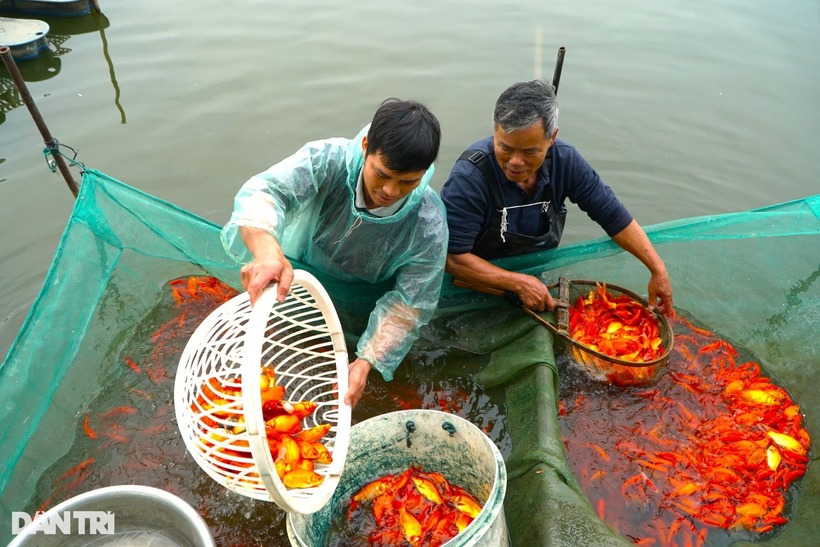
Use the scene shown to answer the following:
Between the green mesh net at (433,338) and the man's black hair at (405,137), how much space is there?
1097mm

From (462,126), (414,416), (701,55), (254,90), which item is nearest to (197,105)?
(254,90)

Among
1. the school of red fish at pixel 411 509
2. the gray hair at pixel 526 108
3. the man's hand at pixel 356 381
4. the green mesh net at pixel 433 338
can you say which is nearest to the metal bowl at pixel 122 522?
the green mesh net at pixel 433 338

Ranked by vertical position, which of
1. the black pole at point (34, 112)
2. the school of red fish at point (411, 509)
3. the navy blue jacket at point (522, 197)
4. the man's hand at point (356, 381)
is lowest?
the school of red fish at point (411, 509)

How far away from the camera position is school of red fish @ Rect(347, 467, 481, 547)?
8.34ft

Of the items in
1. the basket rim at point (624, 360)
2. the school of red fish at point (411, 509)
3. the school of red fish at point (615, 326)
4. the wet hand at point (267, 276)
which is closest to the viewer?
the wet hand at point (267, 276)

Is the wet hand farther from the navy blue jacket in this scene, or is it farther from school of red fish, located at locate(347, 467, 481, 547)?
the navy blue jacket

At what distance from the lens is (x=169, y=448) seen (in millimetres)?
3061

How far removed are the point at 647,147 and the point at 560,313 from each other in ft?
11.4

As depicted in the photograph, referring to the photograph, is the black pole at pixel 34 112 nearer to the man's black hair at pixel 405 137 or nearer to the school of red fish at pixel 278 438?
the school of red fish at pixel 278 438

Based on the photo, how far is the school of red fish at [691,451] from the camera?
2.80 meters

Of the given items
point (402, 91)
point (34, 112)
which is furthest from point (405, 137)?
point (402, 91)

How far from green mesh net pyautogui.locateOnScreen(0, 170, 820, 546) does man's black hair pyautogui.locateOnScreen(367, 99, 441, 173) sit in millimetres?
1097

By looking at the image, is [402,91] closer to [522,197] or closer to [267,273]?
[522,197]

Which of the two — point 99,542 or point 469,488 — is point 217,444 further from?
point 469,488
